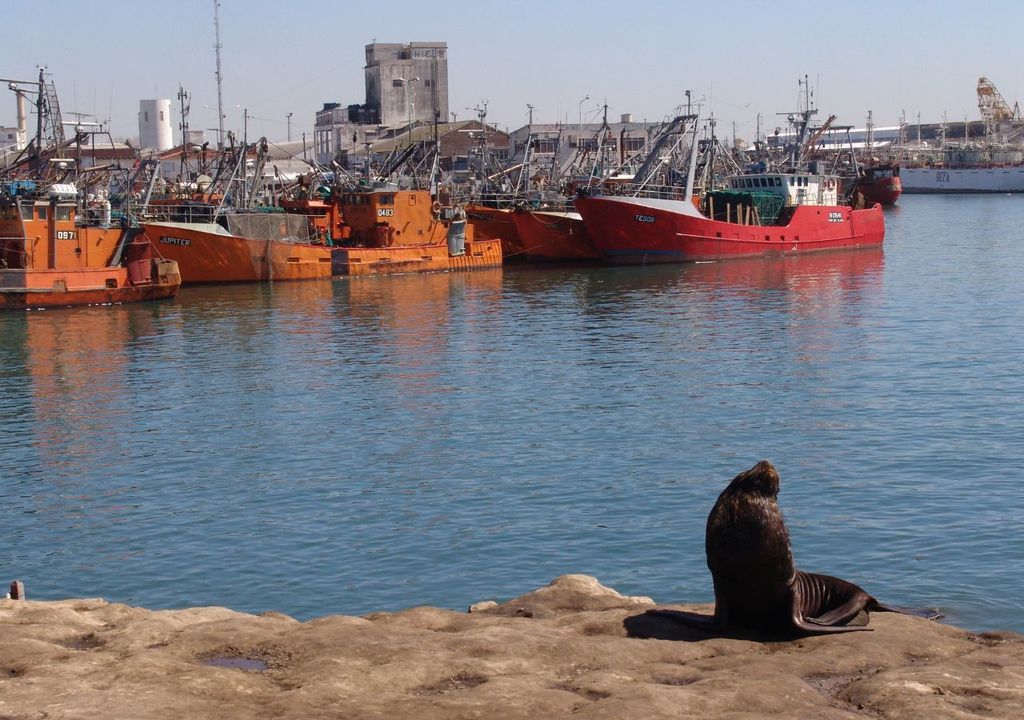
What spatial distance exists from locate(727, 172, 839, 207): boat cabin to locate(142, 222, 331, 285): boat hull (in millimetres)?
21227

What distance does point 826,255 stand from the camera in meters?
60.3

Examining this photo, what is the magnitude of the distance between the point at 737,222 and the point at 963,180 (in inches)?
3474

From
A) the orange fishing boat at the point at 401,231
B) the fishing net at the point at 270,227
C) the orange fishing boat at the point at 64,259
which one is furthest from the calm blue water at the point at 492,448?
the orange fishing boat at the point at 401,231

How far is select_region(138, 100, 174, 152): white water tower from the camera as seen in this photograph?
341 feet

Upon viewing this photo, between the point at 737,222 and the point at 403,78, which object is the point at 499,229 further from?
the point at 403,78

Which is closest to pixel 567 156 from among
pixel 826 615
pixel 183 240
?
pixel 183 240

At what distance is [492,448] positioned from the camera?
65.9ft

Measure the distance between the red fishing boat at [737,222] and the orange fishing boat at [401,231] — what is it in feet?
17.1

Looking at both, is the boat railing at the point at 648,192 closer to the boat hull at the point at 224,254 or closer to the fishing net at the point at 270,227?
the fishing net at the point at 270,227

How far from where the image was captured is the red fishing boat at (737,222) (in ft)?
176

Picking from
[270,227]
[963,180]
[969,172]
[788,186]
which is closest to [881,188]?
[969,172]

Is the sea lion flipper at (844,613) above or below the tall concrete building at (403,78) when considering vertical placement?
→ below

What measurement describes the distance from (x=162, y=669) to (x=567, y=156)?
9403 centimetres

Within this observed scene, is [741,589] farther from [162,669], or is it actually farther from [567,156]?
[567,156]
